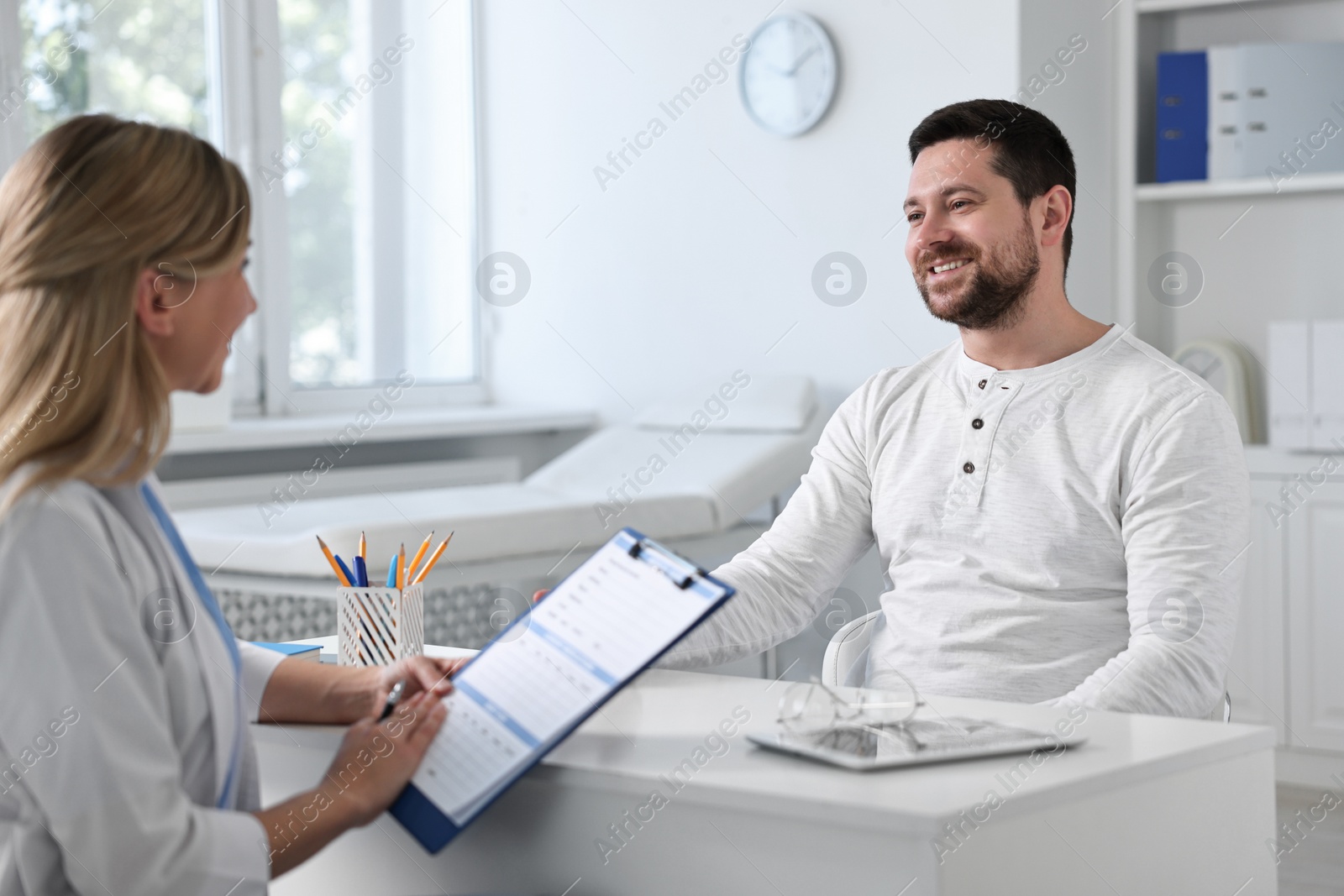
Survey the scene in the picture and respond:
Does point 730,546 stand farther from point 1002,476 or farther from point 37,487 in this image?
point 37,487

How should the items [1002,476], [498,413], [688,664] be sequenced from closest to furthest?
[688,664], [1002,476], [498,413]

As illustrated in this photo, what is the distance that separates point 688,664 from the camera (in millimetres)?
1528

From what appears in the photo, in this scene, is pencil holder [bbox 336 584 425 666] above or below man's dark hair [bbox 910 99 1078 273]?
below

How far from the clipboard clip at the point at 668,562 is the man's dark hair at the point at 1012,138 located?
91 cm

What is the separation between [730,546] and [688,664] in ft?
5.83

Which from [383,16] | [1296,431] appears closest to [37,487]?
[1296,431]

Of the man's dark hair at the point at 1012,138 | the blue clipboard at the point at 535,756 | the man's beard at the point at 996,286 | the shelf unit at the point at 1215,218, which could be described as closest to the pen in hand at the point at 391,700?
the blue clipboard at the point at 535,756

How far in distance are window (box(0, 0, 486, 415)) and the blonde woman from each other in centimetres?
268

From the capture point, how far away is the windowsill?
10.9ft

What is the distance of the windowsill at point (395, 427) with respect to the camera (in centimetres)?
333

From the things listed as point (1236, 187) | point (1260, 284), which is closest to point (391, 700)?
point (1236, 187)

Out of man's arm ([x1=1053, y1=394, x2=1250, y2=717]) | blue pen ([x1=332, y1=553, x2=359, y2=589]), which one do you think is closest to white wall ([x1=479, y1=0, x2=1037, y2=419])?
man's arm ([x1=1053, y1=394, x2=1250, y2=717])

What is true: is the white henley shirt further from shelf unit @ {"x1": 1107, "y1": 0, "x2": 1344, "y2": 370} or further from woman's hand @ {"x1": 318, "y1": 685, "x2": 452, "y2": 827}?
shelf unit @ {"x1": 1107, "y1": 0, "x2": 1344, "y2": 370}

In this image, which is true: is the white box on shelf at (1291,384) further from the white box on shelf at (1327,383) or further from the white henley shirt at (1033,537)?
the white henley shirt at (1033,537)
